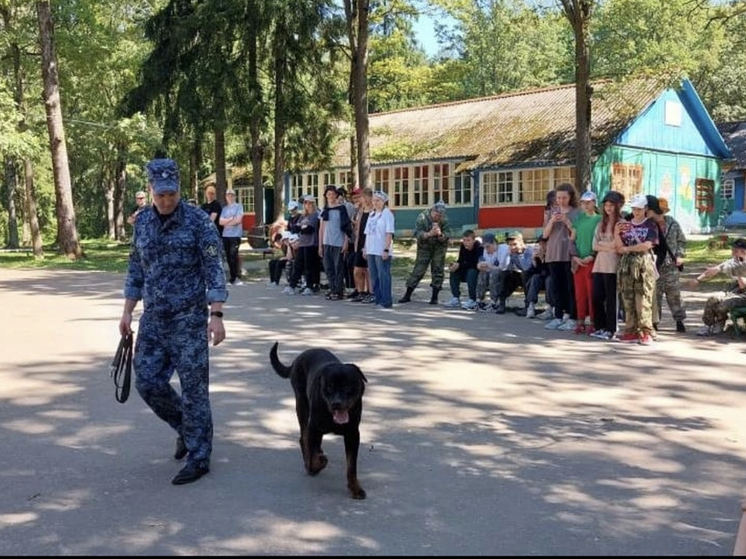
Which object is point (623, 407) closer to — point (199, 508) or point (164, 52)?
point (199, 508)

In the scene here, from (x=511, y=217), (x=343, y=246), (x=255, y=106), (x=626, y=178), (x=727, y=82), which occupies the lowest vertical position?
(x=343, y=246)

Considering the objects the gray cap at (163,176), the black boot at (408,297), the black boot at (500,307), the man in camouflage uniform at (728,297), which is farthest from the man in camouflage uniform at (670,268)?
the gray cap at (163,176)

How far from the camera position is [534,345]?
995cm

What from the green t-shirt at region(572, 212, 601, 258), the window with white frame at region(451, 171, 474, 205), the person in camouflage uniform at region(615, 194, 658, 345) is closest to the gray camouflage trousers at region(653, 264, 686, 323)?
the person in camouflage uniform at region(615, 194, 658, 345)

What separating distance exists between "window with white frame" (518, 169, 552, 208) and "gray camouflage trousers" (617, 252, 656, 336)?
2305cm

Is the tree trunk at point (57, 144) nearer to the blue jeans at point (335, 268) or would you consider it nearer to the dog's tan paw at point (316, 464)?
the blue jeans at point (335, 268)

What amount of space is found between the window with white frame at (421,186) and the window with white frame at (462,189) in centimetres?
148

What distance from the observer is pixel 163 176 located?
507 centimetres

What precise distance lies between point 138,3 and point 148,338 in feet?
122

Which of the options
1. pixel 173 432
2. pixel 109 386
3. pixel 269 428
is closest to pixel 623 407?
pixel 269 428

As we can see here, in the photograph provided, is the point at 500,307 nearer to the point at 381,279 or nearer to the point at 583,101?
the point at 381,279

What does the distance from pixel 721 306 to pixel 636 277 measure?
140cm

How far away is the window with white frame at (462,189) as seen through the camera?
117ft

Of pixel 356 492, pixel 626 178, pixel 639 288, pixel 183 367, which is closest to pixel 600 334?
pixel 639 288
